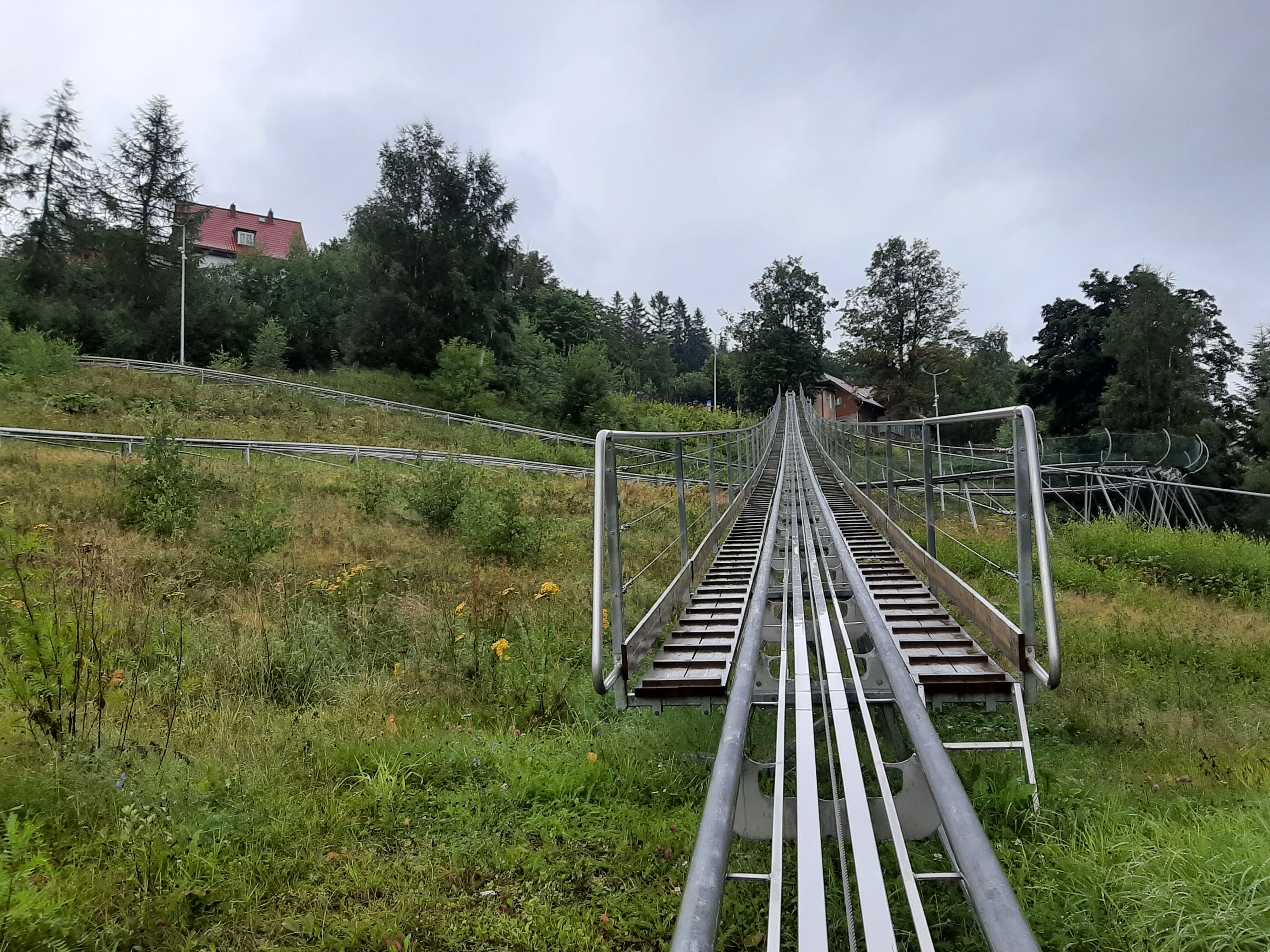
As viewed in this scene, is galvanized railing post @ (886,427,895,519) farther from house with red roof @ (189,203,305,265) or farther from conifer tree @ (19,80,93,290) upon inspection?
house with red roof @ (189,203,305,265)

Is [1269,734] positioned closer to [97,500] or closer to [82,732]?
[82,732]

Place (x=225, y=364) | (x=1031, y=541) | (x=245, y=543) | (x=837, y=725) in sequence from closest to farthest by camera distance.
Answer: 1. (x=837, y=725)
2. (x=1031, y=541)
3. (x=245, y=543)
4. (x=225, y=364)

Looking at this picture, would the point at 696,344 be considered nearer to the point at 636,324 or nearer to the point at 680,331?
the point at 680,331

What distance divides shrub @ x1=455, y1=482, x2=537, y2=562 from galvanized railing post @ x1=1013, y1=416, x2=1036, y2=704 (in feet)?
23.0

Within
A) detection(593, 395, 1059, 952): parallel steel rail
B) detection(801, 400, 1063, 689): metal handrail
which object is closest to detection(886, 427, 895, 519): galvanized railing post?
detection(593, 395, 1059, 952): parallel steel rail

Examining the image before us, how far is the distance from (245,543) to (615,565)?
6482 mm

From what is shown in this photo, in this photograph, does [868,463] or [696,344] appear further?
[696,344]

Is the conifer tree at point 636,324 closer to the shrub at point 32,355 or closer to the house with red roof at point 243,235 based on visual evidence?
the house with red roof at point 243,235

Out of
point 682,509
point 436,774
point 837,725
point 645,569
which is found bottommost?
point 436,774

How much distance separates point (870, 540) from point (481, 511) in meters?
5.45

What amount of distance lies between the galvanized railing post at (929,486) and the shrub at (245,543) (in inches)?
278

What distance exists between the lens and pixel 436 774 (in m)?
3.92

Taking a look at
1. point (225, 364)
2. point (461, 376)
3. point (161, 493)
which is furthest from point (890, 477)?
point (225, 364)

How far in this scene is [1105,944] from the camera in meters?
2.39
